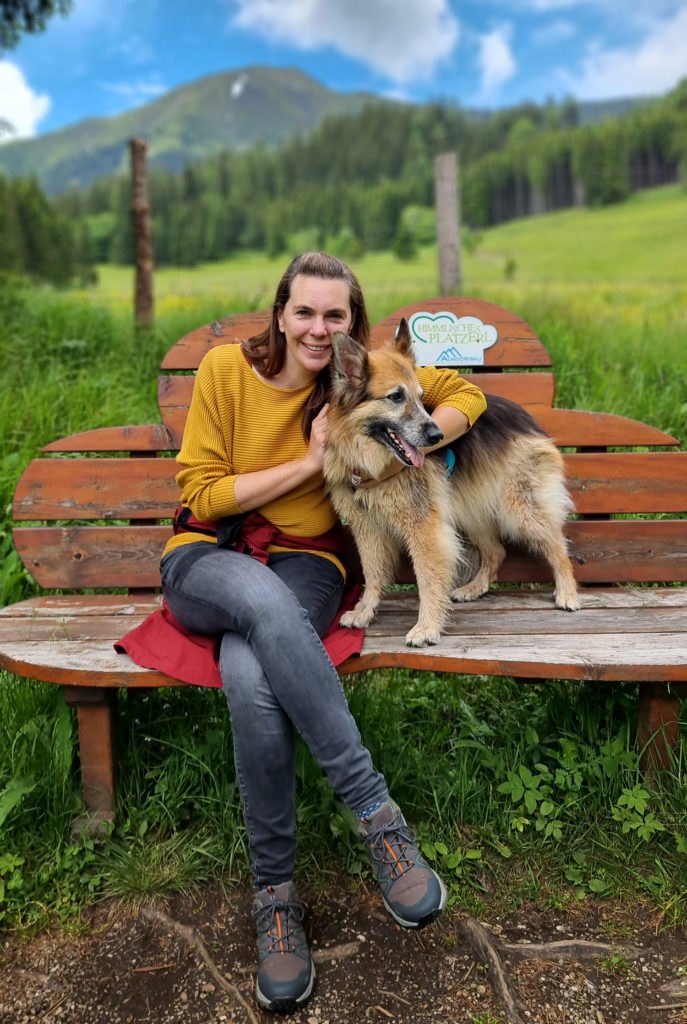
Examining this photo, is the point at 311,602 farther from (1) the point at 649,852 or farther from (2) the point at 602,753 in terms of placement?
(1) the point at 649,852

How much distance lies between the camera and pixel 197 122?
395 feet

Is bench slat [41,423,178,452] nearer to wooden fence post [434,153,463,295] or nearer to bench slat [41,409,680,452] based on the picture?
bench slat [41,409,680,452]

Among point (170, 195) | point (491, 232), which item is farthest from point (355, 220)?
point (491, 232)

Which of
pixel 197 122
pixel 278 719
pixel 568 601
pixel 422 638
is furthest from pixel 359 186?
pixel 197 122

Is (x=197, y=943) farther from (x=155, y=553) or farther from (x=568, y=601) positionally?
(x=568, y=601)

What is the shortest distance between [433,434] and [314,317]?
21.8 inches

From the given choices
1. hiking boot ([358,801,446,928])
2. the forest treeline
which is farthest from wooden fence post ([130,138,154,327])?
the forest treeline

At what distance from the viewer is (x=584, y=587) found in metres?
3.06

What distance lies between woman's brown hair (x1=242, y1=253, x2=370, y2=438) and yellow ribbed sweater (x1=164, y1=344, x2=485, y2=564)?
0.12 feet

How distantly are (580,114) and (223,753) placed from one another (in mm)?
72518

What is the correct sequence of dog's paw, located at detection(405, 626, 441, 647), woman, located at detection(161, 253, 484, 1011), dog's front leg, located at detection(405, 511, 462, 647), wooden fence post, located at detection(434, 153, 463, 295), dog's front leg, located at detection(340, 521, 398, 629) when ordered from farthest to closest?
1. wooden fence post, located at detection(434, 153, 463, 295)
2. dog's front leg, located at detection(340, 521, 398, 629)
3. dog's front leg, located at detection(405, 511, 462, 647)
4. dog's paw, located at detection(405, 626, 441, 647)
5. woman, located at detection(161, 253, 484, 1011)

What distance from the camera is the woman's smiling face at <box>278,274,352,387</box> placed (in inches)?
91.2

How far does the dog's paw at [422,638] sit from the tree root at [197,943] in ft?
3.50

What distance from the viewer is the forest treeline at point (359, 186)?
26.5 meters
